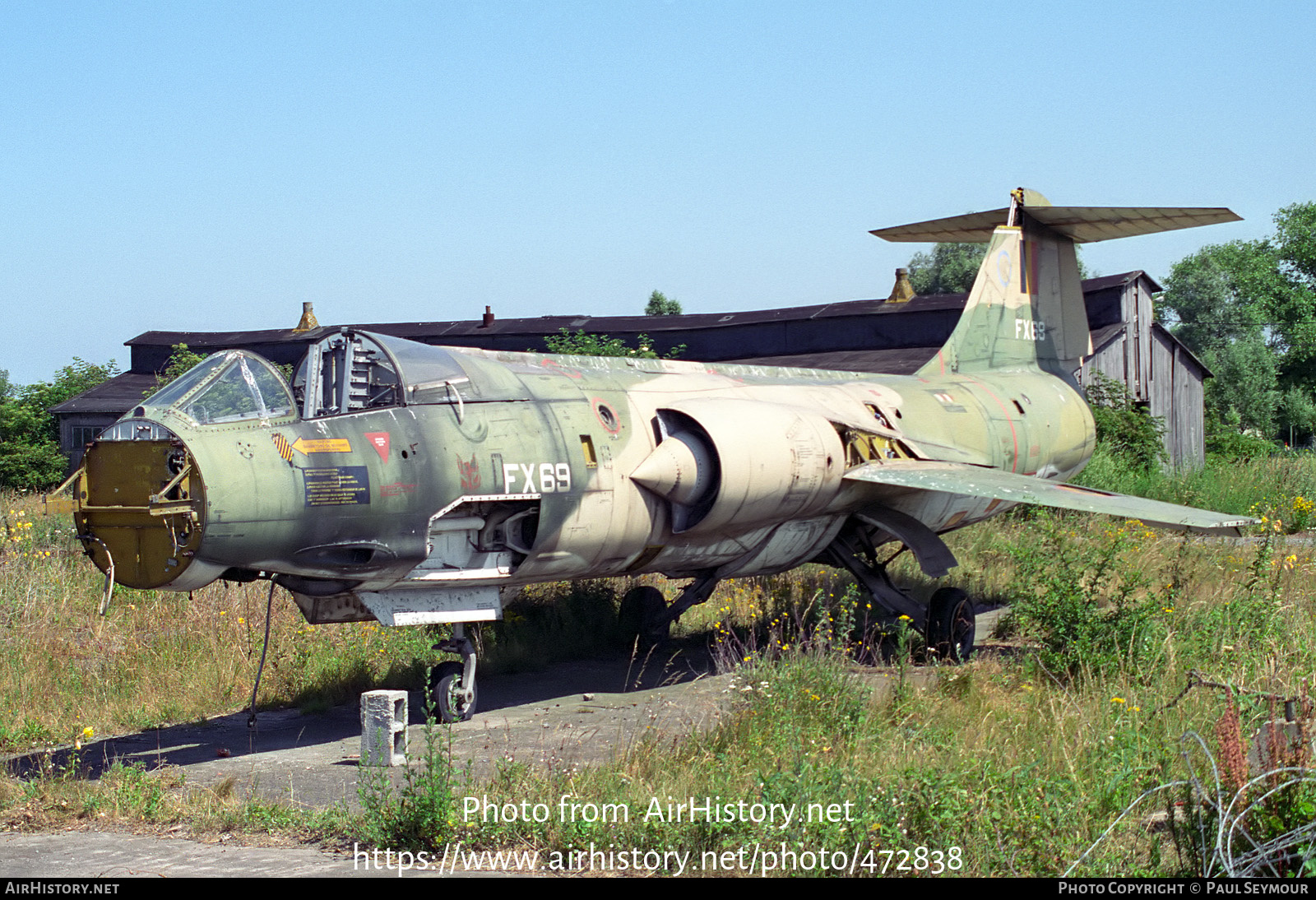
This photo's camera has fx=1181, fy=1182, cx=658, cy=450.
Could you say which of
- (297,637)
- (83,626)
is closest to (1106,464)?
(297,637)

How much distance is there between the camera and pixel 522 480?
9.12 m

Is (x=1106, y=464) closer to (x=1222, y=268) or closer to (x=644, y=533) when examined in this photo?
(x=644, y=533)

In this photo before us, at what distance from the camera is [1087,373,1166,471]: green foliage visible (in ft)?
75.5

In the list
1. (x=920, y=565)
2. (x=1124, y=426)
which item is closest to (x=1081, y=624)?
(x=920, y=565)

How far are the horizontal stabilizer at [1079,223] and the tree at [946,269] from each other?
42972 mm

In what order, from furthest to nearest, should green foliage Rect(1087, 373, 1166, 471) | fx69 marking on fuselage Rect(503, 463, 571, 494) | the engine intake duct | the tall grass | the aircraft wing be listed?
green foliage Rect(1087, 373, 1166, 471) < the aircraft wing < the engine intake duct < fx69 marking on fuselage Rect(503, 463, 571, 494) < the tall grass

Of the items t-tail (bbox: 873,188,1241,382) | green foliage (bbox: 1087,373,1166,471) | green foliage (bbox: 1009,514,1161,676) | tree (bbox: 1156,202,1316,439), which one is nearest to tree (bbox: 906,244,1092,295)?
tree (bbox: 1156,202,1316,439)

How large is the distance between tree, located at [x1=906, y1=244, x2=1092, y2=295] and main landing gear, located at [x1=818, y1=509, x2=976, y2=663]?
48.1m

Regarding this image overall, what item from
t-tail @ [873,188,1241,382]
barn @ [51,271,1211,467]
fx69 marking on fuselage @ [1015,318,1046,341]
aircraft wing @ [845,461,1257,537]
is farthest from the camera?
barn @ [51,271,1211,467]

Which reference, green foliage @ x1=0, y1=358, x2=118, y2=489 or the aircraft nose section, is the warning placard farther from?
green foliage @ x1=0, y1=358, x2=118, y2=489

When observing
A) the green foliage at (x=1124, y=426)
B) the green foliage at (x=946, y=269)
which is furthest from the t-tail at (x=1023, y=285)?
the green foliage at (x=946, y=269)

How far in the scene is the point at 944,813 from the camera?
5.61 meters

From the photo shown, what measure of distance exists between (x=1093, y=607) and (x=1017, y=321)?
6922 mm

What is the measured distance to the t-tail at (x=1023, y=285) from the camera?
15984 millimetres
